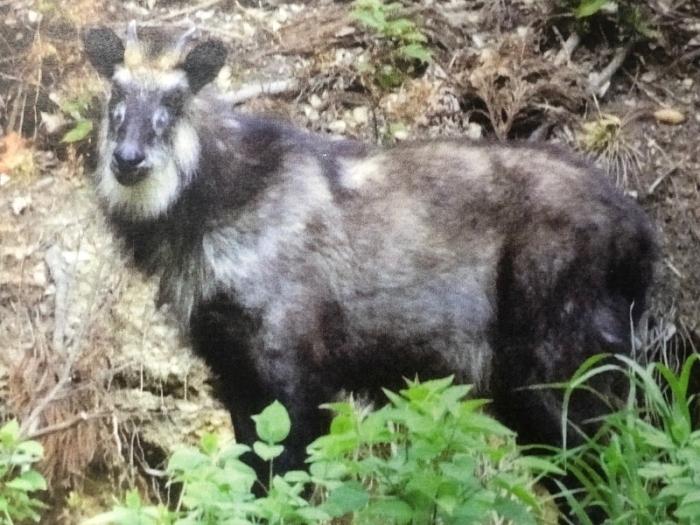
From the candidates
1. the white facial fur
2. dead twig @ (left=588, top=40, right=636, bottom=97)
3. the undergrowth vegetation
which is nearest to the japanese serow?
the white facial fur

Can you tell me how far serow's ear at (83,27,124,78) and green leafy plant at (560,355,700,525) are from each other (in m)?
1.15

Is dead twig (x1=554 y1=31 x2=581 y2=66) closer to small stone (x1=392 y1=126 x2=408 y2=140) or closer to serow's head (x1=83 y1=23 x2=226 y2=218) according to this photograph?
small stone (x1=392 y1=126 x2=408 y2=140)

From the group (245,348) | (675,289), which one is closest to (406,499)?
(245,348)

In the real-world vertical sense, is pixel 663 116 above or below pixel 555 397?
above

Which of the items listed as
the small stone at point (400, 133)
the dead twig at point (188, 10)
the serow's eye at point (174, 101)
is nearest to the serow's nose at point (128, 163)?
the serow's eye at point (174, 101)

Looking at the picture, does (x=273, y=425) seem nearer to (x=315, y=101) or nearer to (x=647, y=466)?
(x=647, y=466)

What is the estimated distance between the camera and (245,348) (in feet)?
7.81

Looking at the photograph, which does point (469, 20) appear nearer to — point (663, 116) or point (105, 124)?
point (663, 116)

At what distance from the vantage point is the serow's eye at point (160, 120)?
2.21m

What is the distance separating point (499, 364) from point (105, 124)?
1058 millimetres

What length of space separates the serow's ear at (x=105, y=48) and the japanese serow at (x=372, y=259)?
58mm

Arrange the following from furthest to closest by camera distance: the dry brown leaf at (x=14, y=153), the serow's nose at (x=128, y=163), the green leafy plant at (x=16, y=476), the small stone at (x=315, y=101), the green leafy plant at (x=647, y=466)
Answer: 1. the small stone at (x=315, y=101)
2. the dry brown leaf at (x=14, y=153)
3. the serow's nose at (x=128, y=163)
4. the green leafy plant at (x=16, y=476)
5. the green leafy plant at (x=647, y=466)

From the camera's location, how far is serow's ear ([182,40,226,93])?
2227 millimetres

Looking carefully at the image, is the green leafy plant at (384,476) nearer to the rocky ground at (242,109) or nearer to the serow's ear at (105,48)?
the rocky ground at (242,109)
